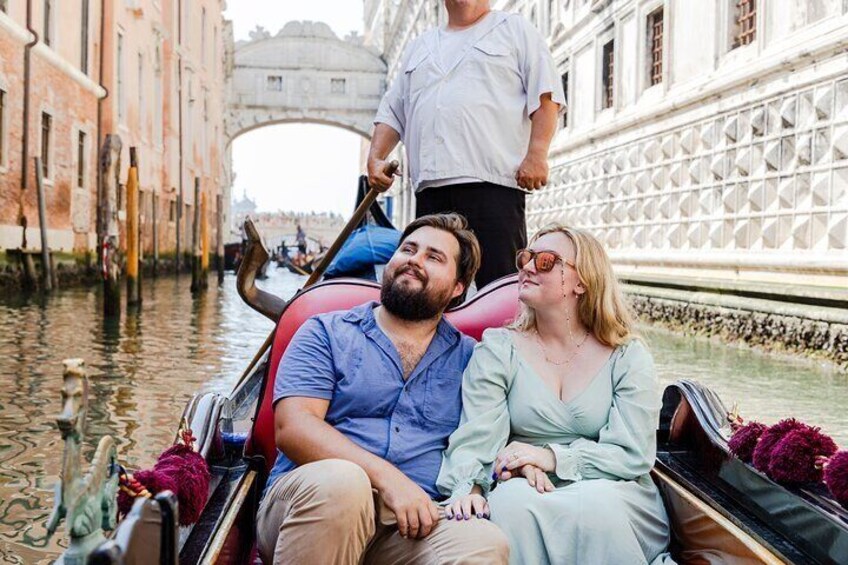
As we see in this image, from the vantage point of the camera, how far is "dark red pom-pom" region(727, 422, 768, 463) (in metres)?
1.67

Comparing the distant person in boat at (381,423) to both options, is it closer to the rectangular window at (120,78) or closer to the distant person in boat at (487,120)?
the distant person in boat at (487,120)

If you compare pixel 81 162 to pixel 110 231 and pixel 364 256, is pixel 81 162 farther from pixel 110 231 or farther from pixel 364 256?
pixel 364 256

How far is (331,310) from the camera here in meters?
2.04

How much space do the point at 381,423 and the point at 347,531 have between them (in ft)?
0.97

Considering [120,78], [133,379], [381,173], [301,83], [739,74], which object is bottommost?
[133,379]

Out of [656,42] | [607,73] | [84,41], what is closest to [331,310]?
[656,42]

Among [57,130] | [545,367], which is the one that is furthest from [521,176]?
[57,130]

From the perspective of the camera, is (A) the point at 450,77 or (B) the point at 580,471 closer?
(B) the point at 580,471

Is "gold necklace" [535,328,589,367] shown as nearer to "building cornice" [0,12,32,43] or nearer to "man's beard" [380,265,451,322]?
"man's beard" [380,265,451,322]

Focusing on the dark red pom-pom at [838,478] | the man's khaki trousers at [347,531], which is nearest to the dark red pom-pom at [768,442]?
the dark red pom-pom at [838,478]

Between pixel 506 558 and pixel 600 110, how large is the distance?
1178 centimetres

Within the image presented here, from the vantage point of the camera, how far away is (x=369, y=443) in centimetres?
173

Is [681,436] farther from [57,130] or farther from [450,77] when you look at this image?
[57,130]

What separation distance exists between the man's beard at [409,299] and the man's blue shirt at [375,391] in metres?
0.06
